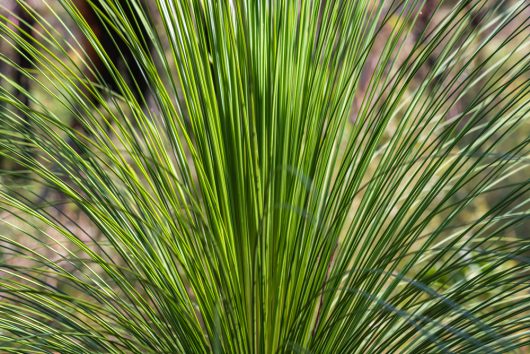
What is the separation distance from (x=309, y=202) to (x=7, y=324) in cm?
41

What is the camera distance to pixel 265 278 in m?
0.79

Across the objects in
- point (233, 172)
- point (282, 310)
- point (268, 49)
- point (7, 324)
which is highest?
point (268, 49)

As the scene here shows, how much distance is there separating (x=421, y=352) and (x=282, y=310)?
171 mm

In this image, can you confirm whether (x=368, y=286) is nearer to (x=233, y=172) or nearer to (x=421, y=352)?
(x=421, y=352)

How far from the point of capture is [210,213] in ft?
2.64

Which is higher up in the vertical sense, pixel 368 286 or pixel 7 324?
pixel 368 286

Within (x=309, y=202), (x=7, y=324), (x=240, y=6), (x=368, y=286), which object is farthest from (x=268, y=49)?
(x=7, y=324)

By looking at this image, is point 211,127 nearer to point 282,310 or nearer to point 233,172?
point 233,172

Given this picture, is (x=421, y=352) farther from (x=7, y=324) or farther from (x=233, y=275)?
(x=7, y=324)

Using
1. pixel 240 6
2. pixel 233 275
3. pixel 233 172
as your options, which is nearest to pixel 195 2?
pixel 240 6

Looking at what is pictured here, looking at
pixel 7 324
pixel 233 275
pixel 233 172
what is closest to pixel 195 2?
pixel 233 172

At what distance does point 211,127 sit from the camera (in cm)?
80

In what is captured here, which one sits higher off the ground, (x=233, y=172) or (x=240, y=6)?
(x=240, y=6)

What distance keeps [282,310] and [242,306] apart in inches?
2.0
